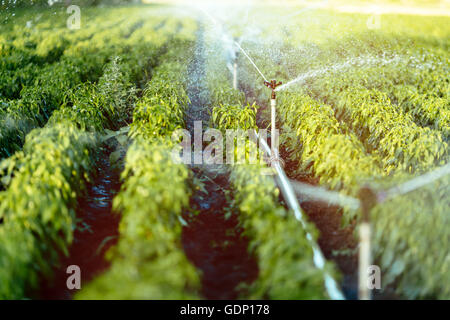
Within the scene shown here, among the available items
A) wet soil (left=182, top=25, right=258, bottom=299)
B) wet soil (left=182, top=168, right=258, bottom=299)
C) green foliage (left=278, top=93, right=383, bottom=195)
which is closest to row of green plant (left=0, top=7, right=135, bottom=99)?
wet soil (left=182, top=25, right=258, bottom=299)

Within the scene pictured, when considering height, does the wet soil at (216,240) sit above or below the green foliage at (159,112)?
below

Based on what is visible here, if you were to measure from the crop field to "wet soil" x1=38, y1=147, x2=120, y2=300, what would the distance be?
0.06ft

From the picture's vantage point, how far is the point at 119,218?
14.5ft

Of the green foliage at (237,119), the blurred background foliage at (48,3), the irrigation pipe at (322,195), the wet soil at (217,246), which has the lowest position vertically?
the wet soil at (217,246)

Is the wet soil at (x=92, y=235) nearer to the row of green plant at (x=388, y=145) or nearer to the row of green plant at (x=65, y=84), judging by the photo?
the row of green plant at (x=65, y=84)

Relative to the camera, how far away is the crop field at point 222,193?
9.41 ft

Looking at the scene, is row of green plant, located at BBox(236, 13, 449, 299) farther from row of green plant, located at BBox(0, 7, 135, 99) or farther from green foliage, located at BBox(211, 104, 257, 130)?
row of green plant, located at BBox(0, 7, 135, 99)

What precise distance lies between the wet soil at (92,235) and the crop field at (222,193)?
0.7 inches

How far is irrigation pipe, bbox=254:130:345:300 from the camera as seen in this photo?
3199 mm

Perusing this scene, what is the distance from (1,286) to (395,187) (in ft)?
10.8

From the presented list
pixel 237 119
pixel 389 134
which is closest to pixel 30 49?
pixel 237 119

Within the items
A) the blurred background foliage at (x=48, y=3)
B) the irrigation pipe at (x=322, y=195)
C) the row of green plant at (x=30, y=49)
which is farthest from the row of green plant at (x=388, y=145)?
the blurred background foliage at (x=48, y=3)

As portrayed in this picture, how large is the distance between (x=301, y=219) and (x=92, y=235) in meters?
2.11

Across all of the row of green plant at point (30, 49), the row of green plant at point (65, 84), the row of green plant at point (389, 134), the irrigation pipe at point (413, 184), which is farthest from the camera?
the row of green plant at point (30, 49)
